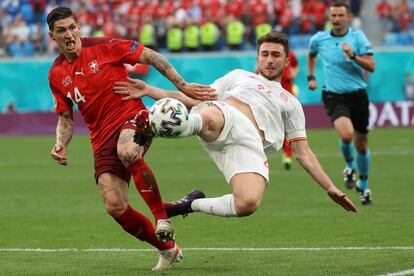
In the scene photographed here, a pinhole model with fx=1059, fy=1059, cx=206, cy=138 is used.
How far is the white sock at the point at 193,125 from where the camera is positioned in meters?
8.21

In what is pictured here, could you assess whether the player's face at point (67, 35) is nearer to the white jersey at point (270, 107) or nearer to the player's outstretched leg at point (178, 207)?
the white jersey at point (270, 107)

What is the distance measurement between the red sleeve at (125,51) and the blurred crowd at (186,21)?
24327 millimetres

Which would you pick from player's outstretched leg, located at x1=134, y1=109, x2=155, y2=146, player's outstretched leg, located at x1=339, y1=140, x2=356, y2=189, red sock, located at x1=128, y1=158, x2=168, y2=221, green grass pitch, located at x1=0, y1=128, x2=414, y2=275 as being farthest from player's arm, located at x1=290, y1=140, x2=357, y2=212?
player's outstretched leg, located at x1=339, y1=140, x2=356, y2=189

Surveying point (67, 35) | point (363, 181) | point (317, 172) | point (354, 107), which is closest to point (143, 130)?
point (67, 35)

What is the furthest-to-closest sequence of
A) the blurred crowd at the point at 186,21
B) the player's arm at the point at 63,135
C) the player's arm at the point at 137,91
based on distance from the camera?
the blurred crowd at the point at 186,21
the player's arm at the point at 63,135
the player's arm at the point at 137,91

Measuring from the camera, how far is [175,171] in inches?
805

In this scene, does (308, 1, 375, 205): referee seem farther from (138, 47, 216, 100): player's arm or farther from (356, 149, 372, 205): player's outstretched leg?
(138, 47, 216, 100): player's arm

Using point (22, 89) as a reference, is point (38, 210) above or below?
above

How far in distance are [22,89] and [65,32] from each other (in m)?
26.0

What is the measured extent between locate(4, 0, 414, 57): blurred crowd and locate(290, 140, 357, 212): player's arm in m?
24.5

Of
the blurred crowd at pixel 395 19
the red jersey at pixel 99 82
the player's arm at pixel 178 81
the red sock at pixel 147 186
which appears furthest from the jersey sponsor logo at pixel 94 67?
the blurred crowd at pixel 395 19

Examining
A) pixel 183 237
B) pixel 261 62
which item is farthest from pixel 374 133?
pixel 261 62

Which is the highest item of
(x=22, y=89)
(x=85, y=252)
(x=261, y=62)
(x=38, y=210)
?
(x=261, y=62)

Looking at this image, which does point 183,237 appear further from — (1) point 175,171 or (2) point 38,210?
(1) point 175,171
